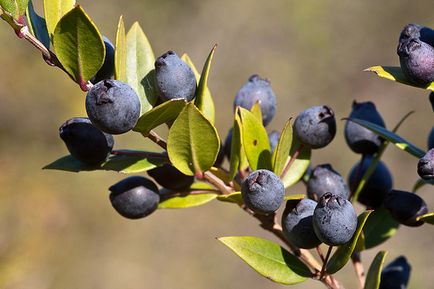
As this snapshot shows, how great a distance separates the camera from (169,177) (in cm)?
85

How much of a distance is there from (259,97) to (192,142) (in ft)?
0.79

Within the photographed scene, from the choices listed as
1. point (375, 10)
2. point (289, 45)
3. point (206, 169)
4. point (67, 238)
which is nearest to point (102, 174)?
point (67, 238)

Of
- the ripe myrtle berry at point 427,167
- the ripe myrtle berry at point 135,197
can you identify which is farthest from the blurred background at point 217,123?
the ripe myrtle berry at point 427,167

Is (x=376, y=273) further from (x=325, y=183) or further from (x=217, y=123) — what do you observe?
(x=217, y=123)

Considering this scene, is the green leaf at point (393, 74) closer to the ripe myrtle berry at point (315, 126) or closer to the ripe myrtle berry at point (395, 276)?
the ripe myrtle berry at point (315, 126)

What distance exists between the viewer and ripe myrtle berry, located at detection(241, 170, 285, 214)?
2.33 feet

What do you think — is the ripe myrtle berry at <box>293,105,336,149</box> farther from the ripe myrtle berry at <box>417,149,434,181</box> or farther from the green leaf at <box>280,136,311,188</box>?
the ripe myrtle berry at <box>417,149,434,181</box>

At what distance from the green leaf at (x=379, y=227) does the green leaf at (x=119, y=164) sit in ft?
1.13

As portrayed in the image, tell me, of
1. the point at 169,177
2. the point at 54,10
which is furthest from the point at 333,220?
the point at 54,10

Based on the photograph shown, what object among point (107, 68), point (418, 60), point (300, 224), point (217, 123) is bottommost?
point (217, 123)

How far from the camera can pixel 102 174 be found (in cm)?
429

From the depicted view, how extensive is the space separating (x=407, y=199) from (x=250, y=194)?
0.23 m

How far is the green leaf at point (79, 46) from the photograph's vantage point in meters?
0.67

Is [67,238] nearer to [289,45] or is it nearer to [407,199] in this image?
[289,45]
